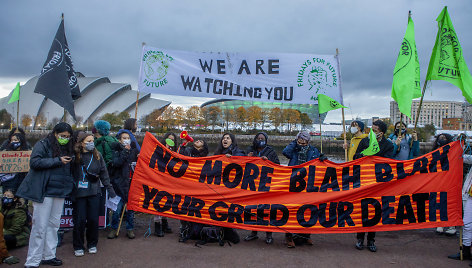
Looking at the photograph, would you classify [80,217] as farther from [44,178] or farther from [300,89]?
[300,89]

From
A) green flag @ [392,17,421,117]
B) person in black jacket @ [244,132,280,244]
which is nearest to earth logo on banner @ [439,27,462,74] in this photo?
green flag @ [392,17,421,117]

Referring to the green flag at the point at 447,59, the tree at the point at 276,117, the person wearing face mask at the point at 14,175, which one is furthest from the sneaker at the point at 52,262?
the tree at the point at 276,117

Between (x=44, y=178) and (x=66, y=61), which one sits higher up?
(x=66, y=61)

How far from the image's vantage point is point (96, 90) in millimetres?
91625

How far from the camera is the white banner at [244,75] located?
694 cm

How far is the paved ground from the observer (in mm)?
4727

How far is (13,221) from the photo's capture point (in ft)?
16.9

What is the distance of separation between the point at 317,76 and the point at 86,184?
5098 millimetres

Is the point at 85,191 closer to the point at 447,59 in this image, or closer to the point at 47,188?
the point at 47,188

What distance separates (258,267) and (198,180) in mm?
1896

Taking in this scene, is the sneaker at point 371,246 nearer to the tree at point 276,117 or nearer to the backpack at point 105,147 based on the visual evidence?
the backpack at point 105,147

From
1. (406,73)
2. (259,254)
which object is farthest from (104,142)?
(406,73)

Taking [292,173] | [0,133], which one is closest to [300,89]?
[292,173]

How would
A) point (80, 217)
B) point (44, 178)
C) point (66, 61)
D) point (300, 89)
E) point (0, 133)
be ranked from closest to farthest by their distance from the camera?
point (44, 178) < point (80, 217) < point (66, 61) < point (300, 89) < point (0, 133)
